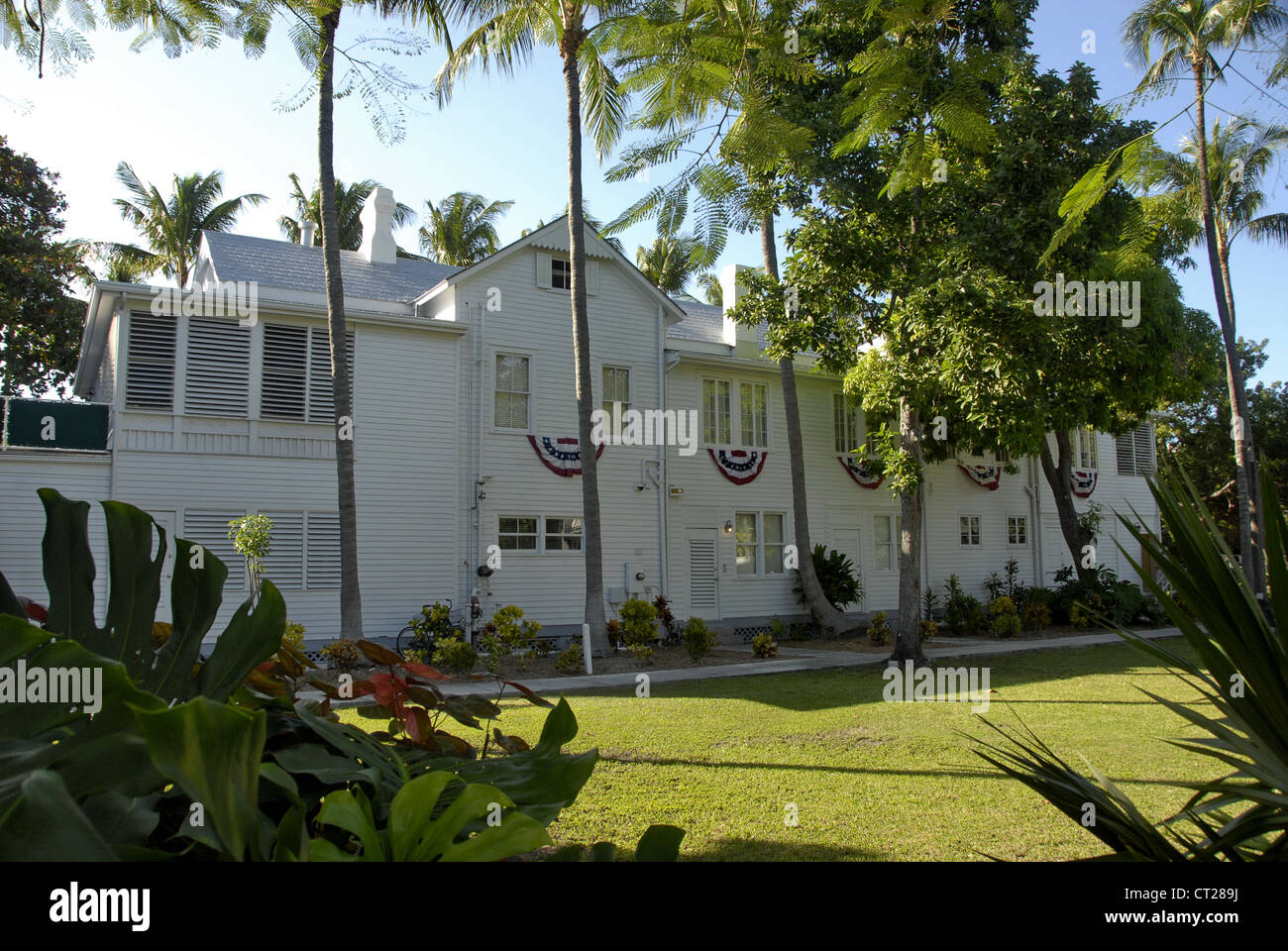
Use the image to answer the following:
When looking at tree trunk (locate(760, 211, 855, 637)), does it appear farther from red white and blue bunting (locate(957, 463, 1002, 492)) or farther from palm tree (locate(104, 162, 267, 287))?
palm tree (locate(104, 162, 267, 287))

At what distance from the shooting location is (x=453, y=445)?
17344 mm

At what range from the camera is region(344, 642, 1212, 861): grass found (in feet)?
16.9

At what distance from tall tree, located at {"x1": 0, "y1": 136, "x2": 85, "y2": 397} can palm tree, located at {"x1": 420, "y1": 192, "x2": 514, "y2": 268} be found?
42.2ft

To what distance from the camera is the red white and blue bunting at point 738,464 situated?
791 inches

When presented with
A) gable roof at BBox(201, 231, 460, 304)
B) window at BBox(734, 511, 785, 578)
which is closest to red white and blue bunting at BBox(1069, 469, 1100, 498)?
window at BBox(734, 511, 785, 578)

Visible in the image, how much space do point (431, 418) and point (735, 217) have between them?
43.3 feet

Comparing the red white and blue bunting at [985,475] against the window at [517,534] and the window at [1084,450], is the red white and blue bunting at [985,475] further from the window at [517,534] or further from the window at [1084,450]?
the window at [517,534]

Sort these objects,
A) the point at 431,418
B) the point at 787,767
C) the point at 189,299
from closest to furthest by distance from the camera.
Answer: the point at 787,767
the point at 189,299
the point at 431,418

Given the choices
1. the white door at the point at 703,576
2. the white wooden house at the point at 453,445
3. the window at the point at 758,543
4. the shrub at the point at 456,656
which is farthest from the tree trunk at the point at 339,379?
the window at the point at 758,543

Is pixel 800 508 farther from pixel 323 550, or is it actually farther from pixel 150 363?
pixel 150 363

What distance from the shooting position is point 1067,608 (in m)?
21.8

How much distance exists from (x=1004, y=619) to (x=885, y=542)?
4.08 meters

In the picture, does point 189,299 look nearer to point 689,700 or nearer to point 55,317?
point 689,700
